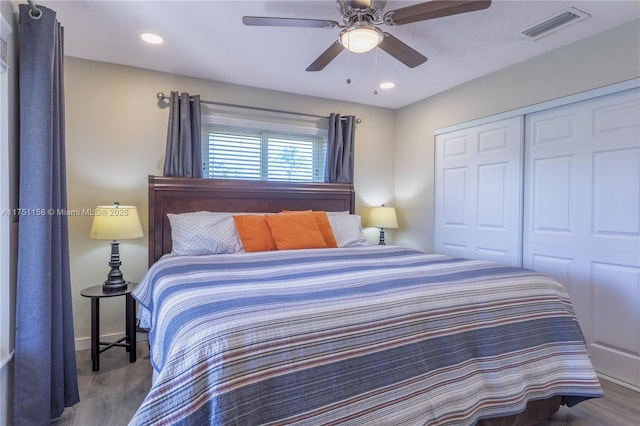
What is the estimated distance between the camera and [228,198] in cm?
338

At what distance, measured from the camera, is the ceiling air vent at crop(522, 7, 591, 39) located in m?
2.23

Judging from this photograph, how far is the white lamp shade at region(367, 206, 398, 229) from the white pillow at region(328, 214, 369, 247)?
0.58m

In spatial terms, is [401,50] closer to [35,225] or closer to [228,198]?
[228,198]

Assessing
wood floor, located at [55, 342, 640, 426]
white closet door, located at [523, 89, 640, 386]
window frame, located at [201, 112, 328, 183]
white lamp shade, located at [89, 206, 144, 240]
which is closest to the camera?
wood floor, located at [55, 342, 640, 426]

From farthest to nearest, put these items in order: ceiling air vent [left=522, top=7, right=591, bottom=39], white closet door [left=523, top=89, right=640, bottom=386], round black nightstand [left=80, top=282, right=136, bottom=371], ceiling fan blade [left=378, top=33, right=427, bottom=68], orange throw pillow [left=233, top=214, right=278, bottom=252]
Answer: orange throw pillow [left=233, top=214, right=278, bottom=252] < round black nightstand [left=80, top=282, right=136, bottom=371] < white closet door [left=523, top=89, right=640, bottom=386] < ceiling air vent [left=522, top=7, right=591, bottom=39] < ceiling fan blade [left=378, top=33, right=427, bottom=68]

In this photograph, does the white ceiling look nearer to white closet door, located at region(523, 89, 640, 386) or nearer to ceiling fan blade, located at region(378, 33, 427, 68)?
ceiling fan blade, located at region(378, 33, 427, 68)

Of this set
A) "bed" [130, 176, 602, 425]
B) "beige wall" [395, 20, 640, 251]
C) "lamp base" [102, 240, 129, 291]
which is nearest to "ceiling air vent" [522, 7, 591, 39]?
"beige wall" [395, 20, 640, 251]

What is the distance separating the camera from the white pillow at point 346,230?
3.29 m

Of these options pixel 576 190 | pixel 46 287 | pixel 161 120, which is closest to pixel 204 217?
pixel 161 120

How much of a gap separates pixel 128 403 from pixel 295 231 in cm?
164

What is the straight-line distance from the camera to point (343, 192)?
13.0 feet

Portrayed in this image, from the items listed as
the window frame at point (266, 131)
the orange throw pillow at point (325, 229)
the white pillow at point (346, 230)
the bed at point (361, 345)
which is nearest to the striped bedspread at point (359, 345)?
the bed at point (361, 345)

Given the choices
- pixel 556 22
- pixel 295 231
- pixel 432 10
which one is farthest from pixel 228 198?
pixel 556 22

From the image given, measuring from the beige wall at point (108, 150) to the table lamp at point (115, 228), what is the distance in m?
0.38
